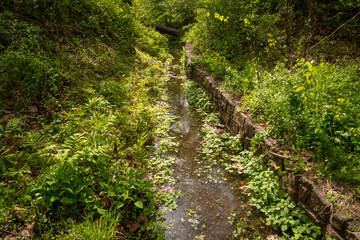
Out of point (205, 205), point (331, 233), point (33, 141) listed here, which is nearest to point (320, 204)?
point (331, 233)

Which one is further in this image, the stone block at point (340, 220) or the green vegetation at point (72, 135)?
the green vegetation at point (72, 135)

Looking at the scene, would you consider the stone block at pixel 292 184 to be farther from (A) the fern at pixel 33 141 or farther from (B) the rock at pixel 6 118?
(B) the rock at pixel 6 118

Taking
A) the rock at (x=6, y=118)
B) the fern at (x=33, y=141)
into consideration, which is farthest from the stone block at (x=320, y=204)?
the rock at (x=6, y=118)

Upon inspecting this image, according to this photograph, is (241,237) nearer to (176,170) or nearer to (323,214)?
(323,214)

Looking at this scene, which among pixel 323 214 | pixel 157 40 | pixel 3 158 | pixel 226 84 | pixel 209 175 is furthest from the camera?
pixel 157 40

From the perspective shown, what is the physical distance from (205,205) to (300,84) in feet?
8.58

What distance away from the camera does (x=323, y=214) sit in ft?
7.98

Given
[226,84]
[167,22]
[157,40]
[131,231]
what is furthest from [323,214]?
[167,22]

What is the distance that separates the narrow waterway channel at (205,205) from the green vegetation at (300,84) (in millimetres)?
1242

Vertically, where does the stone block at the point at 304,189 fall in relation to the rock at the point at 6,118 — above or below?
above

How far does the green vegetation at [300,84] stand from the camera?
2.67 metres

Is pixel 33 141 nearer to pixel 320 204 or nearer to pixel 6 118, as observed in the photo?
pixel 6 118

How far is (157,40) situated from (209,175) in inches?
441

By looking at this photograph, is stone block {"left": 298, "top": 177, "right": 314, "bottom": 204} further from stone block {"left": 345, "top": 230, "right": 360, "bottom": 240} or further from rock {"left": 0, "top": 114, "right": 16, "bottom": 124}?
rock {"left": 0, "top": 114, "right": 16, "bottom": 124}
